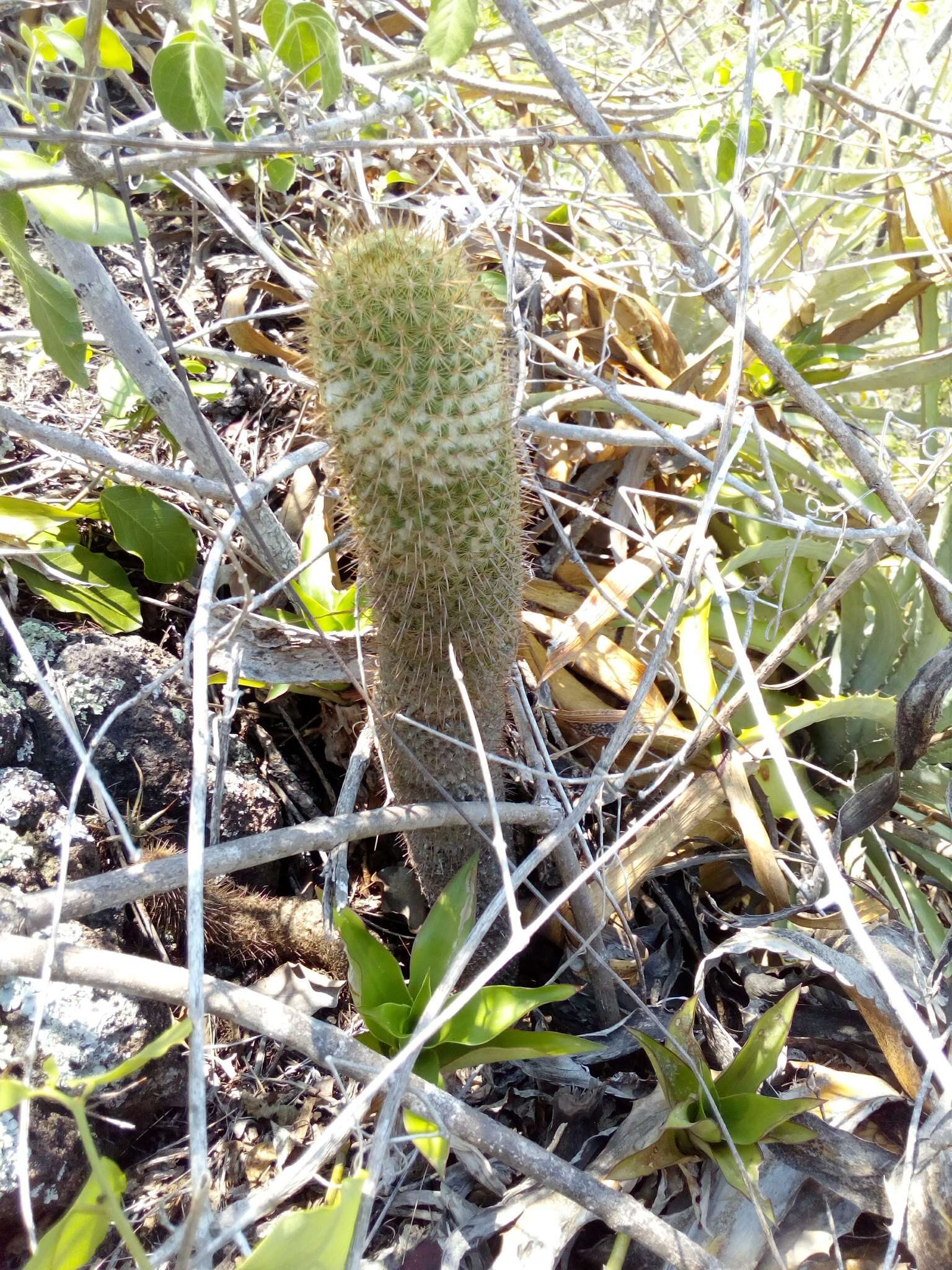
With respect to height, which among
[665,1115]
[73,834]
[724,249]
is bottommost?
[665,1115]

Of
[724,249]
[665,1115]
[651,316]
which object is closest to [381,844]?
[665,1115]

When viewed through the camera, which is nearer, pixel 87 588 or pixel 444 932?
pixel 444 932

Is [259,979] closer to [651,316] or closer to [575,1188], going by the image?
[575,1188]

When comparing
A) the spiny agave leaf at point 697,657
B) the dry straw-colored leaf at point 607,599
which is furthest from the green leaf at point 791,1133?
the dry straw-colored leaf at point 607,599

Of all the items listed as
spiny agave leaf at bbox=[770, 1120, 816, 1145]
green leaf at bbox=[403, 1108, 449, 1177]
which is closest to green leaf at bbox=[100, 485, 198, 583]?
green leaf at bbox=[403, 1108, 449, 1177]

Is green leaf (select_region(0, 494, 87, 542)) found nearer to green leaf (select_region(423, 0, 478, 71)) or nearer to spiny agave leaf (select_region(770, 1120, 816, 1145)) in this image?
Result: green leaf (select_region(423, 0, 478, 71))

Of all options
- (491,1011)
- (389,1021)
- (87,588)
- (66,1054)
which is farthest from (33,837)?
(491,1011)

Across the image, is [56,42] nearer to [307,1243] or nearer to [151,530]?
[151,530]
